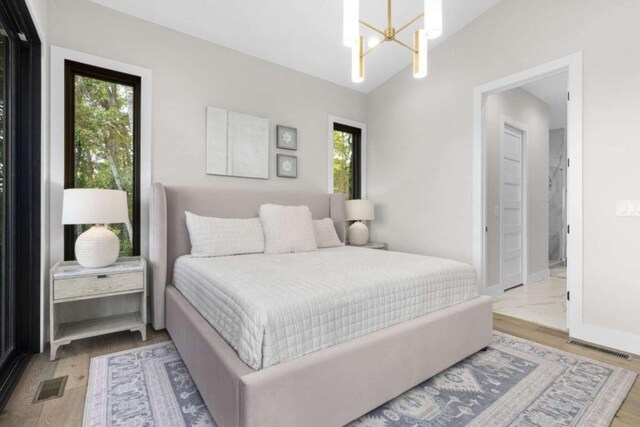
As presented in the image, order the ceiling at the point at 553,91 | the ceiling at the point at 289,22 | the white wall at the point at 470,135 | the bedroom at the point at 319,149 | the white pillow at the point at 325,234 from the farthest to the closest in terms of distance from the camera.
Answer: the ceiling at the point at 553,91, the white pillow at the point at 325,234, the ceiling at the point at 289,22, the white wall at the point at 470,135, the bedroom at the point at 319,149

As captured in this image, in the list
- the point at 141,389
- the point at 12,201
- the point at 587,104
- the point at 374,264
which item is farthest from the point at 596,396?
the point at 12,201

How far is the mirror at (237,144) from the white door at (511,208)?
2918 mm

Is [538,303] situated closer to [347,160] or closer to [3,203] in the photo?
[347,160]

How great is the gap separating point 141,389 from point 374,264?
1571 millimetres

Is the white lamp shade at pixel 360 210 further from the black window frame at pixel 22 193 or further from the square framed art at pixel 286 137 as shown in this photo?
the black window frame at pixel 22 193

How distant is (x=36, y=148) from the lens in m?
2.18

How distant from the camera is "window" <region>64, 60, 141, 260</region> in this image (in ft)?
8.38

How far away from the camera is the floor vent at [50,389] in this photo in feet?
5.61

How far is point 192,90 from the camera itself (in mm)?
3049

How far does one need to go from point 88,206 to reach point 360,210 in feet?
9.14

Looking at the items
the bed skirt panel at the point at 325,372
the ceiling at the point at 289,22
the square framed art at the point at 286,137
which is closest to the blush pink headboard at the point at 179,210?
the square framed art at the point at 286,137

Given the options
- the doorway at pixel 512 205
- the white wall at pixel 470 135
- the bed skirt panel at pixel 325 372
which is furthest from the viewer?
the doorway at pixel 512 205

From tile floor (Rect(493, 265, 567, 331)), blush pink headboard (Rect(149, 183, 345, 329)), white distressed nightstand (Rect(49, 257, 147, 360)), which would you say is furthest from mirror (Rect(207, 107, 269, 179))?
tile floor (Rect(493, 265, 567, 331))

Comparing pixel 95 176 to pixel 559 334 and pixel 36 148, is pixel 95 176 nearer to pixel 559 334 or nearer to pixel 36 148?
pixel 36 148
